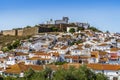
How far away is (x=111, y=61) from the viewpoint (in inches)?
2143

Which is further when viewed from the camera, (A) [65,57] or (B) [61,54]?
(B) [61,54]

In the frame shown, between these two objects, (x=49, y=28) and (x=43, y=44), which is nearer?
(x=43, y=44)

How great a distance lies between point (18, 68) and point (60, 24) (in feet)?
209

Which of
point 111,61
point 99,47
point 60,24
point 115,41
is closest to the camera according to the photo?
point 111,61

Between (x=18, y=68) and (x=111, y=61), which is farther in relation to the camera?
(x=111, y=61)

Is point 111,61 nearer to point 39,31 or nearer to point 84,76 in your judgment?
point 84,76

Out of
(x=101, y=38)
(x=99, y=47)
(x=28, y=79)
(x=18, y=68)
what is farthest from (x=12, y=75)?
(x=101, y=38)

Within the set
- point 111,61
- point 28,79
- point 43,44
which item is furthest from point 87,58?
point 43,44

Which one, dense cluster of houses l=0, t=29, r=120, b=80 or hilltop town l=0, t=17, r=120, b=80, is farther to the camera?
hilltop town l=0, t=17, r=120, b=80

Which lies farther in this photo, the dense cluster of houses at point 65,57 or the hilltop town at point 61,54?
the hilltop town at point 61,54

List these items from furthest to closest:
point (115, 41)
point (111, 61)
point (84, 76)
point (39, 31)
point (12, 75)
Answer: point (39, 31), point (115, 41), point (111, 61), point (12, 75), point (84, 76)

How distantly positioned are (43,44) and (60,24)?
32.7 metres

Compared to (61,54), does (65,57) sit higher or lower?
lower

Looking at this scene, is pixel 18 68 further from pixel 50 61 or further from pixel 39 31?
pixel 39 31
